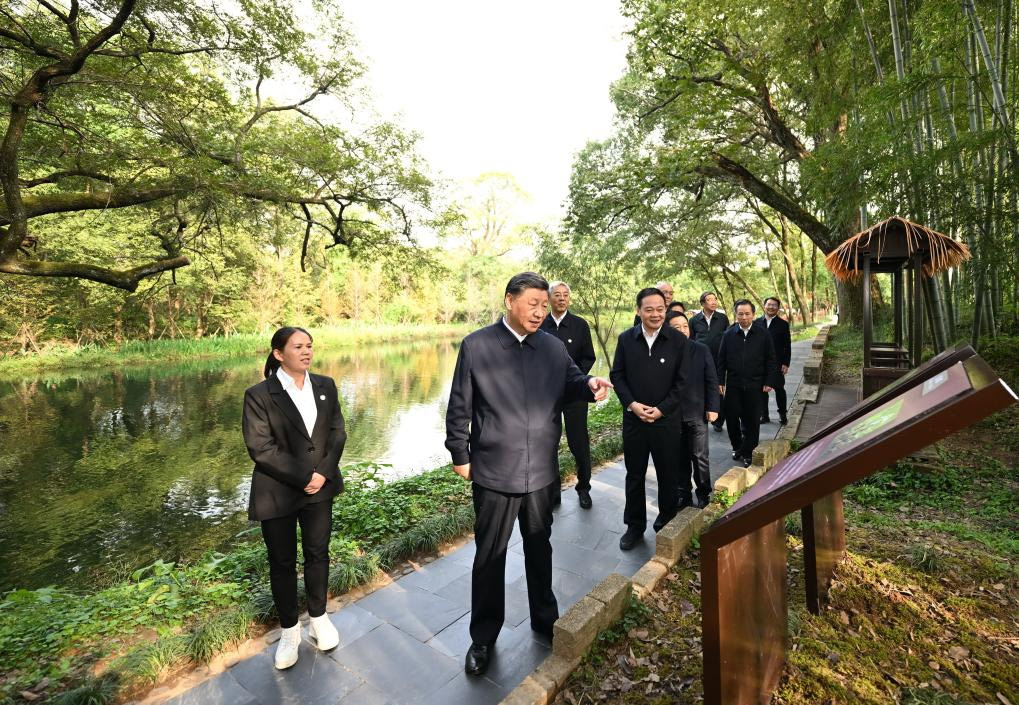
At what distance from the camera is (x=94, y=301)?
18062mm

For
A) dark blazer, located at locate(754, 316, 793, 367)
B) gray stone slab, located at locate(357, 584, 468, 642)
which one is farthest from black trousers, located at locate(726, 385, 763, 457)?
gray stone slab, located at locate(357, 584, 468, 642)

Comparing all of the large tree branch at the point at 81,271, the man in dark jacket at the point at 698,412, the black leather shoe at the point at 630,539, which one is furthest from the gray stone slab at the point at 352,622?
the large tree branch at the point at 81,271

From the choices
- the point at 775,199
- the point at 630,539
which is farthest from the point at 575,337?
the point at 775,199

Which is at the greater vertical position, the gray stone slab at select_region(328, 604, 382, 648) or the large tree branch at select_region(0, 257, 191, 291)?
the large tree branch at select_region(0, 257, 191, 291)

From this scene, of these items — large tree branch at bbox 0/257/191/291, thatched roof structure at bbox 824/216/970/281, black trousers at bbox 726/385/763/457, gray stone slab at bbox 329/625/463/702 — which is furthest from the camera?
large tree branch at bbox 0/257/191/291

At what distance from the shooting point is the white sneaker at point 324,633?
8.32ft

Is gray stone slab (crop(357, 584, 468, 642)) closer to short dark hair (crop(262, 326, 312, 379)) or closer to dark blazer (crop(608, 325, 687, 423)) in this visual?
short dark hair (crop(262, 326, 312, 379))

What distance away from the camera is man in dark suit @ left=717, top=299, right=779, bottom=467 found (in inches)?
201

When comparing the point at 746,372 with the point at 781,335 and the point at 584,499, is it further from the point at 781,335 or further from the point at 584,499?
the point at 584,499

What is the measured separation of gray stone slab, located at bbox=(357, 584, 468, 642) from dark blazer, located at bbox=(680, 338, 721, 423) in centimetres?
233

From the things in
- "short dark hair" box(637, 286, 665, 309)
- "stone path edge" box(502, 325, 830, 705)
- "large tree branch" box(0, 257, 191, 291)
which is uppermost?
"large tree branch" box(0, 257, 191, 291)

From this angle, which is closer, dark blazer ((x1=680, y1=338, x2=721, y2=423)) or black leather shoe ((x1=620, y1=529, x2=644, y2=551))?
black leather shoe ((x1=620, y1=529, x2=644, y2=551))

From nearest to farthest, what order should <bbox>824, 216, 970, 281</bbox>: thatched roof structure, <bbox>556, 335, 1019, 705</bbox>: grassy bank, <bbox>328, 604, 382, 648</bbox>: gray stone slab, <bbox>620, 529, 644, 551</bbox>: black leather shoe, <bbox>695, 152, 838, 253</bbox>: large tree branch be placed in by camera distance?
1. <bbox>556, 335, 1019, 705</bbox>: grassy bank
2. <bbox>328, 604, 382, 648</bbox>: gray stone slab
3. <bbox>620, 529, 644, 551</bbox>: black leather shoe
4. <bbox>824, 216, 970, 281</bbox>: thatched roof structure
5. <bbox>695, 152, 838, 253</bbox>: large tree branch

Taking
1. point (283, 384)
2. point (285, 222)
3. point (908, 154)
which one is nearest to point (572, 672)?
point (283, 384)
